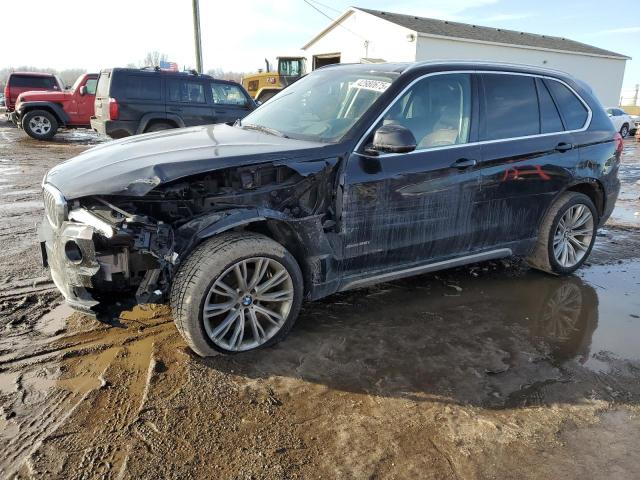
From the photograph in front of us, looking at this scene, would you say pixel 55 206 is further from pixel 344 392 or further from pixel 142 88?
pixel 142 88

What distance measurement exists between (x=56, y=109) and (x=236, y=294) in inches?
593

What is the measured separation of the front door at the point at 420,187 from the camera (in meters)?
3.44

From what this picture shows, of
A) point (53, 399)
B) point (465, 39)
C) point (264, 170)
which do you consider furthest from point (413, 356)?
point (465, 39)

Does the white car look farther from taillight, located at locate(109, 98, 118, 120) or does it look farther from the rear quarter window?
the rear quarter window

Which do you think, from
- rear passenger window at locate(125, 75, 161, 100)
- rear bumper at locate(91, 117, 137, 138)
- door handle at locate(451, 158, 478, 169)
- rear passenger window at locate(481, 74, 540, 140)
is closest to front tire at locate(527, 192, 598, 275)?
rear passenger window at locate(481, 74, 540, 140)

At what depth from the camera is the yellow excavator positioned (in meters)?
21.0

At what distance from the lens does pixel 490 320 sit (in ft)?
13.0

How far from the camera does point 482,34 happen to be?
30188 mm

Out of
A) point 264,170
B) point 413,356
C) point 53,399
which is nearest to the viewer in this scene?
point 53,399

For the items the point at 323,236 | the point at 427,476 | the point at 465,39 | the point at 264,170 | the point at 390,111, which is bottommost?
the point at 427,476

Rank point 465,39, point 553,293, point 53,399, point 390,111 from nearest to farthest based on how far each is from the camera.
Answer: point 53,399 < point 390,111 < point 553,293 < point 465,39

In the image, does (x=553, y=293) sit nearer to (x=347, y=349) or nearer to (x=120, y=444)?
(x=347, y=349)

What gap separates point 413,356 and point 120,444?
6.19ft

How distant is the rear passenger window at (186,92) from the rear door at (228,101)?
0.30 meters
